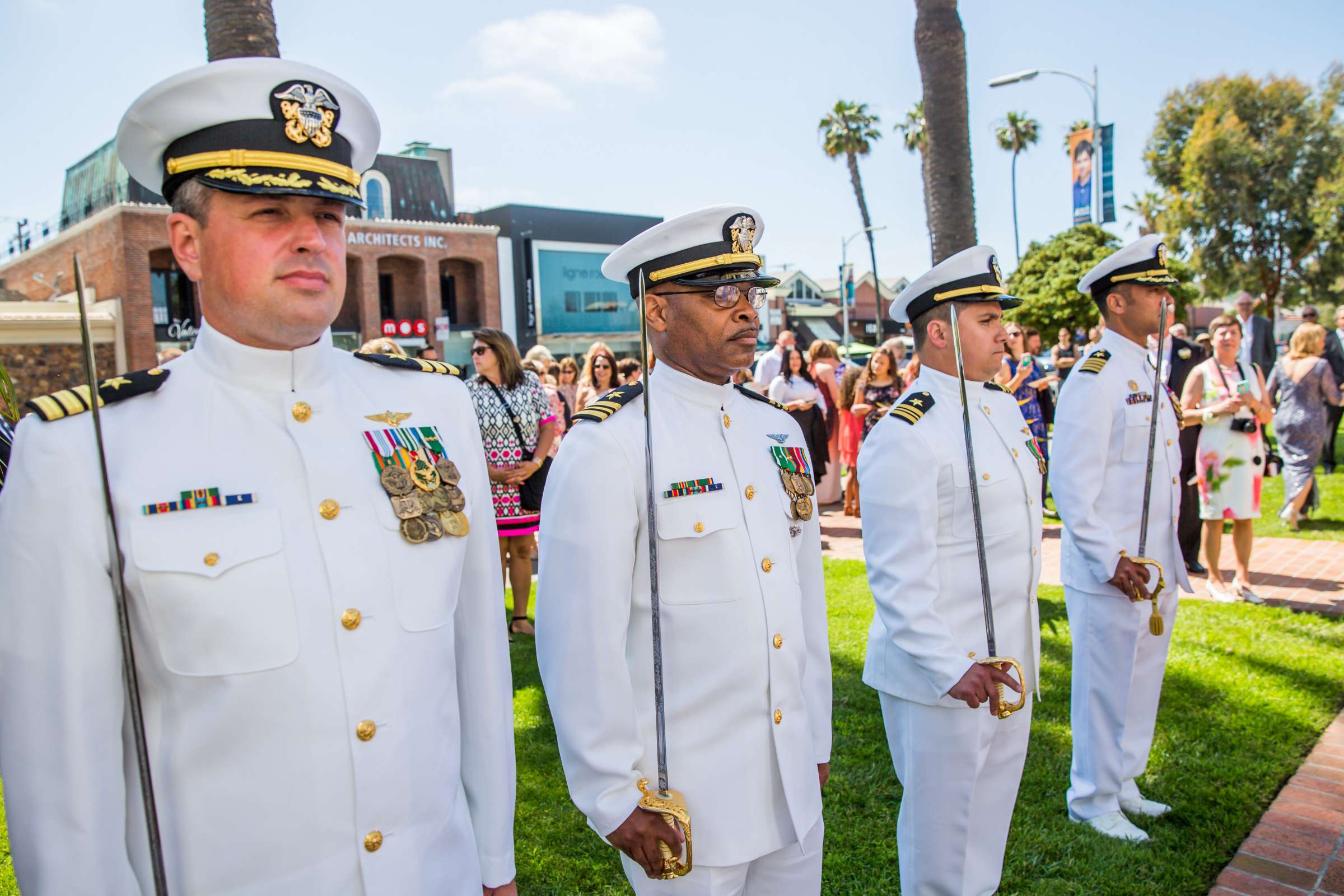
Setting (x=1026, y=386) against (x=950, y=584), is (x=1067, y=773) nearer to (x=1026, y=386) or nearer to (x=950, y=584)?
(x=950, y=584)

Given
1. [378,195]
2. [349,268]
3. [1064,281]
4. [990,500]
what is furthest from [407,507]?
[378,195]

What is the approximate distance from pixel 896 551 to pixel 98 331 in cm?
2760

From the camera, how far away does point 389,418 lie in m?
1.84

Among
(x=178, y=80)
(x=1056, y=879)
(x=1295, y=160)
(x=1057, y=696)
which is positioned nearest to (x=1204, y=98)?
(x=1295, y=160)

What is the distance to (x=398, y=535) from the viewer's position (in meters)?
1.72

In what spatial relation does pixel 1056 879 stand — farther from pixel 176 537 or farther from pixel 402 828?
pixel 176 537

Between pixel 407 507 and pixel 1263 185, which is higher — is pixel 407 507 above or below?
below

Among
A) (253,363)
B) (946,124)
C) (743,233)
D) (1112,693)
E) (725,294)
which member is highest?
(946,124)

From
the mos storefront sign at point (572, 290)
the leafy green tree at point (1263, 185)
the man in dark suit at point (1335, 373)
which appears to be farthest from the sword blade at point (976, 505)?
the mos storefront sign at point (572, 290)

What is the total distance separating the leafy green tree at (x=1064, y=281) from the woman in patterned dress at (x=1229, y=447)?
14747 mm

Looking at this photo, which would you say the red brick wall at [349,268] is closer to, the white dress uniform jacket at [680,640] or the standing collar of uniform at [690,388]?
the standing collar of uniform at [690,388]

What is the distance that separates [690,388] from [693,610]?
609 millimetres

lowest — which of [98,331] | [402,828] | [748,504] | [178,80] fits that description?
[402,828]

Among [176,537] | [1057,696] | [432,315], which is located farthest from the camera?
[432,315]
